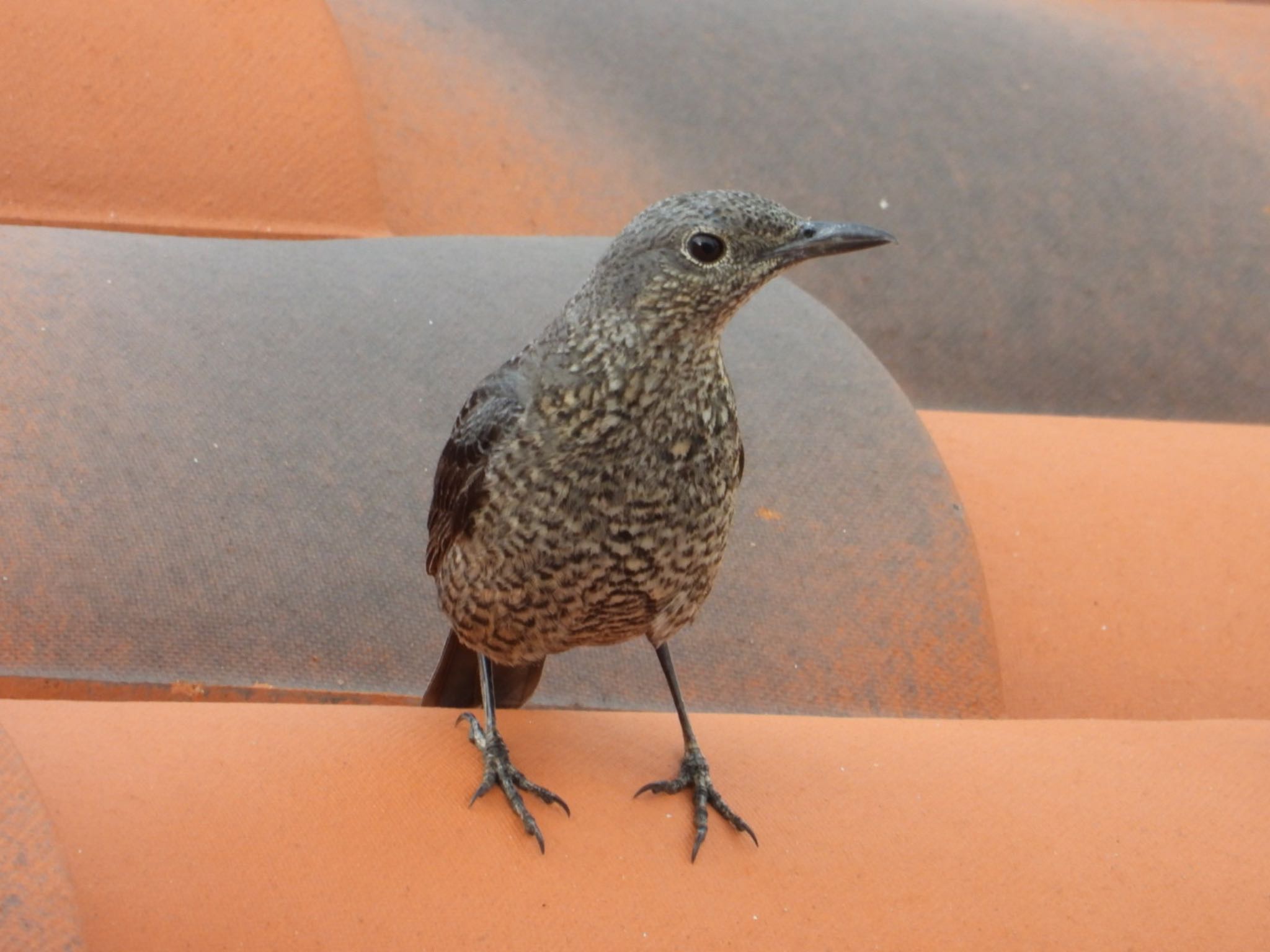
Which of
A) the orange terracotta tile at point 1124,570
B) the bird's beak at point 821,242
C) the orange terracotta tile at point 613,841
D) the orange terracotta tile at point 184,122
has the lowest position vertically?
the orange terracotta tile at point 613,841

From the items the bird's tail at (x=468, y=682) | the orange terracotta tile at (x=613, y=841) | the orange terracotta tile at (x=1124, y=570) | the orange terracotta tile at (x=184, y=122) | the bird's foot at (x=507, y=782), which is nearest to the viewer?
the orange terracotta tile at (x=613, y=841)

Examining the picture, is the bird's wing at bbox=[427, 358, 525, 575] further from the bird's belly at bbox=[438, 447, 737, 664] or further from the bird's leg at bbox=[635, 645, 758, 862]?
the bird's leg at bbox=[635, 645, 758, 862]

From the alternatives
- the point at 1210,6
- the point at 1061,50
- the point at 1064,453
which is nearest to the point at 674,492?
the point at 1064,453

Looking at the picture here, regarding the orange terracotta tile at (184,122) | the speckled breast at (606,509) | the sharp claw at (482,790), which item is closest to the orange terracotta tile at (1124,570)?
the speckled breast at (606,509)

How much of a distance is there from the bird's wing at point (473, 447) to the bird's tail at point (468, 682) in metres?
0.27

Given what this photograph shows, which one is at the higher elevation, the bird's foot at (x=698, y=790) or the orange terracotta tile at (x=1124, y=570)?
the orange terracotta tile at (x=1124, y=570)

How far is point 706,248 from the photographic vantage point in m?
2.05

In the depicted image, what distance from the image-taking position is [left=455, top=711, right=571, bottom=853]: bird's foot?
2.01 meters

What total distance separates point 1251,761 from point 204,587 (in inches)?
80.3

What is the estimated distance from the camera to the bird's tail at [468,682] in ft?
8.53

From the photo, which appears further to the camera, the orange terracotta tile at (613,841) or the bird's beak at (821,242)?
the bird's beak at (821,242)

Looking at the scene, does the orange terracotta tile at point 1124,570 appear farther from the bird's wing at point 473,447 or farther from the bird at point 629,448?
the bird's wing at point 473,447

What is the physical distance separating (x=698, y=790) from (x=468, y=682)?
645mm

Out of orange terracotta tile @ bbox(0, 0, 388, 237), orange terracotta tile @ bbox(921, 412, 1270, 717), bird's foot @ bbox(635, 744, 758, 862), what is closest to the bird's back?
bird's foot @ bbox(635, 744, 758, 862)
